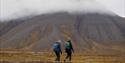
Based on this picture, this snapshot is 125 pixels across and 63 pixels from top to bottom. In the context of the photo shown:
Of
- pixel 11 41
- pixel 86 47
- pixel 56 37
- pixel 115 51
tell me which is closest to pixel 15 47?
pixel 11 41

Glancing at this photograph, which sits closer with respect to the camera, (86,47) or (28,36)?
(86,47)

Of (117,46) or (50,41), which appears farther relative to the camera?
(117,46)

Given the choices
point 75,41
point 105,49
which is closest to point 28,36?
point 75,41

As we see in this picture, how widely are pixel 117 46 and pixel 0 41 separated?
55790 mm

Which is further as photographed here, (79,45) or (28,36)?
(28,36)

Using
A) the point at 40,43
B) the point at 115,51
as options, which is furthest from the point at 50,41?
the point at 115,51

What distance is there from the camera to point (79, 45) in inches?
7293

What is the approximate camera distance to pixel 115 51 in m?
189

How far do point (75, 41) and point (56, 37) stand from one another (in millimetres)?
9771

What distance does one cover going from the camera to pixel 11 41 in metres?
194

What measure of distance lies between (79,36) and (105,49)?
1439 cm

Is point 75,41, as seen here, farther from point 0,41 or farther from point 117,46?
point 0,41

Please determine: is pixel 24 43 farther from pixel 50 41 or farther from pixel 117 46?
pixel 117 46

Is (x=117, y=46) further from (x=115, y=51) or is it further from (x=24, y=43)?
(x=24, y=43)
